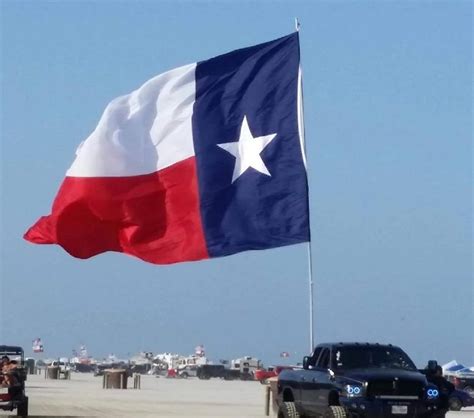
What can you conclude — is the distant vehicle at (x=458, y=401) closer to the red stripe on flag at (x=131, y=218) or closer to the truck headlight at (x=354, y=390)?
the truck headlight at (x=354, y=390)

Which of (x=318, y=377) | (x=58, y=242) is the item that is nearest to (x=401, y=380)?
(x=318, y=377)

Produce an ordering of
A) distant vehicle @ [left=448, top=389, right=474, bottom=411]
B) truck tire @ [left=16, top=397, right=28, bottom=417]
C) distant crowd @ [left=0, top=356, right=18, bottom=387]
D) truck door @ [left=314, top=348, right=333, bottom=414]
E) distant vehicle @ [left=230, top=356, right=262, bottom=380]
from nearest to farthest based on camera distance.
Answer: truck door @ [left=314, top=348, right=333, bottom=414] → distant crowd @ [left=0, top=356, right=18, bottom=387] → truck tire @ [left=16, top=397, right=28, bottom=417] → distant vehicle @ [left=448, top=389, right=474, bottom=411] → distant vehicle @ [left=230, top=356, right=262, bottom=380]

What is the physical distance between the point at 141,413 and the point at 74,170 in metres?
11.7

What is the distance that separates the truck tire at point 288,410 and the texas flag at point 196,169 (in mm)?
4075

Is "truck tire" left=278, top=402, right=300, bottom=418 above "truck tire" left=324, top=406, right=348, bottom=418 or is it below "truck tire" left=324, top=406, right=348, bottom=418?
above

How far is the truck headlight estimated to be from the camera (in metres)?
23.0

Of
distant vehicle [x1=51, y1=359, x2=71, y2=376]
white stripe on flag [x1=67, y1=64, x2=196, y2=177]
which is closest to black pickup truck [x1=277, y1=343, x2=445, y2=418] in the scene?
white stripe on flag [x1=67, y1=64, x2=196, y2=177]

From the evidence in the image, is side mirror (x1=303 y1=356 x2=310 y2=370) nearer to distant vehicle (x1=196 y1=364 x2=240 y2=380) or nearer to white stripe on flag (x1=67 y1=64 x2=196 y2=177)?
white stripe on flag (x1=67 y1=64 x2=196 y2=177)

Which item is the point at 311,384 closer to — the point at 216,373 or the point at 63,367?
the point at 63,367

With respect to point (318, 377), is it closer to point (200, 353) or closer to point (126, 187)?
point (126, 187)

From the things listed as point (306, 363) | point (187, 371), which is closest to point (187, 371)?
point (187, 371)

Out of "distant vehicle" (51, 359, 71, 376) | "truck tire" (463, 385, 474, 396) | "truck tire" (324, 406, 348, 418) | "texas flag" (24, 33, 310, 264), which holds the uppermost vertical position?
"distant vehicle" (51, 359, 71, 376)

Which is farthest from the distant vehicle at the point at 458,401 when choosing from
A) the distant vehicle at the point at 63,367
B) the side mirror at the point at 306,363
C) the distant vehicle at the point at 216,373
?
the distant vehicle at the point at 216,373

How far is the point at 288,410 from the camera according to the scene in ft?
85.6
